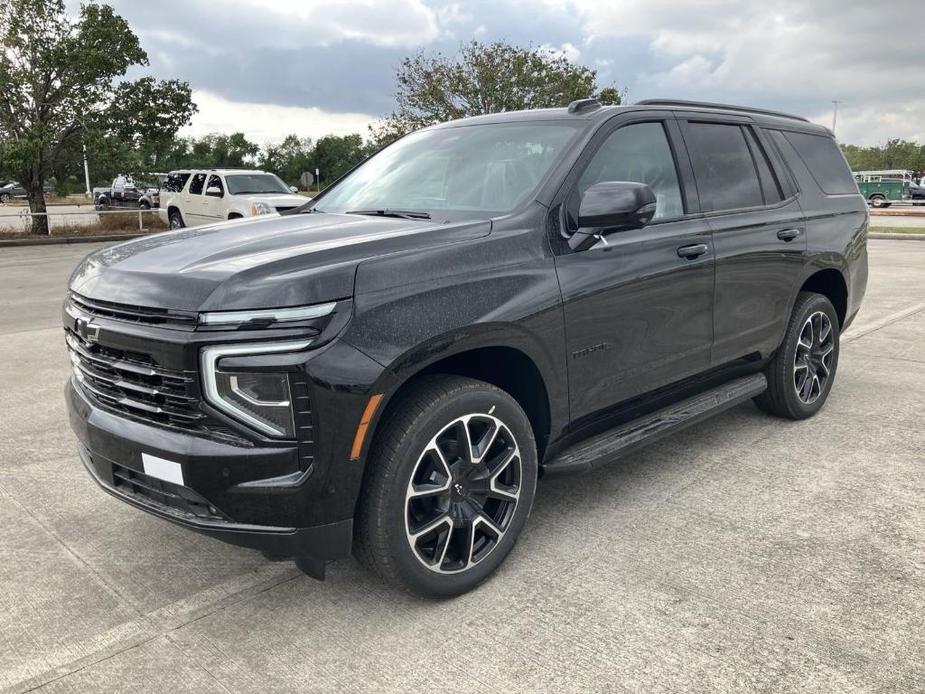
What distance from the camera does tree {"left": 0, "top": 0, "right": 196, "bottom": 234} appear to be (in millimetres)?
Answer: 19422

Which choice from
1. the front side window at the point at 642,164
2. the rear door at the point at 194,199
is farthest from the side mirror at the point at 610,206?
the rear door at the point at 194,199

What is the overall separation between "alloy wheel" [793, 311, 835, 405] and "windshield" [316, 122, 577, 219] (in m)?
2.27

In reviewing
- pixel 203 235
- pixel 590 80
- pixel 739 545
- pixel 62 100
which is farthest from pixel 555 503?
pixel 590 80

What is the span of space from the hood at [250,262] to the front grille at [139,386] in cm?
20

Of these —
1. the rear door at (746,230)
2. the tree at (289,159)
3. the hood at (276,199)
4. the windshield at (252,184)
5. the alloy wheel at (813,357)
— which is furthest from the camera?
the tree at (289,159)

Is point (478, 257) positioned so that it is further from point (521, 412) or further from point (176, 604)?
point (176, 604)

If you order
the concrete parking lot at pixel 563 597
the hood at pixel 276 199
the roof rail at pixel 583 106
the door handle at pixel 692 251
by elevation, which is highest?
the hood at pixel 276 199

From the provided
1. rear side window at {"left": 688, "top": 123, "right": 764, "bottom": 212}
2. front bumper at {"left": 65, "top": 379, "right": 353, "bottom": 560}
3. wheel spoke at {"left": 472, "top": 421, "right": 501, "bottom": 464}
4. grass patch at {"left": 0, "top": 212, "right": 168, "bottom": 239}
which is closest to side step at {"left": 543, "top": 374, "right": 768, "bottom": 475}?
wheel spoke at {"left": 472, "top": 421, "right": 501, "bottom": 464}

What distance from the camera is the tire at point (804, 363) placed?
4.80m

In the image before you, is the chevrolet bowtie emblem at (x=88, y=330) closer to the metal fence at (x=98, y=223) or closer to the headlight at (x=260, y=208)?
the headlight at (x=260, y=208)

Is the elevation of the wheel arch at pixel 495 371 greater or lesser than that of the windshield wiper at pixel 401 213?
lesser

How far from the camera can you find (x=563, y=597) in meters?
2.97

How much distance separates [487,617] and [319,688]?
0.67 m

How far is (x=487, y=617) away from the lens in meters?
2.86
